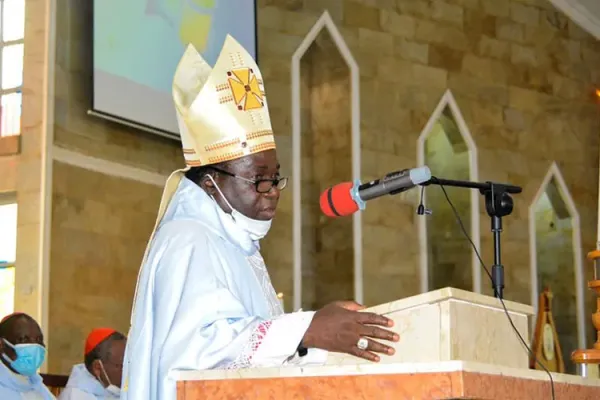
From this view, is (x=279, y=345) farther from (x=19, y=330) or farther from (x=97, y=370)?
(x=97, y=370)

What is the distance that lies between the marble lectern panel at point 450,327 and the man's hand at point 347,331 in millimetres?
44

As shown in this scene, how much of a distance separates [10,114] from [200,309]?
17.9ft

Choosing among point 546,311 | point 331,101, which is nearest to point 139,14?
point 331,101

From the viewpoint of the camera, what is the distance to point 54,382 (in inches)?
252

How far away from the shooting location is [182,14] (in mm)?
7602

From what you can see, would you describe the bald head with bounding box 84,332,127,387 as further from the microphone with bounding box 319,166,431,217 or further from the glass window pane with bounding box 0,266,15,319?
the microphone with bounding box 319,166,431,217

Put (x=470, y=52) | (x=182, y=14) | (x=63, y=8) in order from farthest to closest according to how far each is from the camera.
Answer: (x=470, y=52) → (x=182, y=14) → (x=63, y=8)

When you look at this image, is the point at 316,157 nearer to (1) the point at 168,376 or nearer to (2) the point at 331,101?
(2) the point at 331,101

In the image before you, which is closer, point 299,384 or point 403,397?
point 403,397

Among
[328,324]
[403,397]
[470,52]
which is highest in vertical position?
[470,52]

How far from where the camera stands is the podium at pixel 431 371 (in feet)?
5.37

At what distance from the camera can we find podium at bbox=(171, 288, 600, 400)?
1.64 meters

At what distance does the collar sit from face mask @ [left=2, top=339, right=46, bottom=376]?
117 inches

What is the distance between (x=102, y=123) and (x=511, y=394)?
5.80 metres
